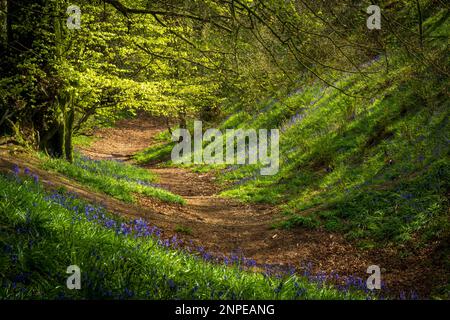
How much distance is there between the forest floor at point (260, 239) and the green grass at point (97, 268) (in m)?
2.06

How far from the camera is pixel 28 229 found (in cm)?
430

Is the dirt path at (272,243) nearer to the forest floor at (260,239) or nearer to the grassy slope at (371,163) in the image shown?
the forest floor at (260,239)

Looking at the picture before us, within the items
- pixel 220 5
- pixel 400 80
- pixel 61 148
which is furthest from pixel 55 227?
pixel 400 80

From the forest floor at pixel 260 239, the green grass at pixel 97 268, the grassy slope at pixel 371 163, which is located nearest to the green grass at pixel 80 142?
the grassy slope at pixel 371 163

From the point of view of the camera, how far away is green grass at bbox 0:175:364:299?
3494 millimetres

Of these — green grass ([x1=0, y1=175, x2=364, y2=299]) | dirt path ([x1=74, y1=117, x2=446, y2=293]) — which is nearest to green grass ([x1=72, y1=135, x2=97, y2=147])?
dirt path ([x1=74, y1=117, x2=446, y2=293])

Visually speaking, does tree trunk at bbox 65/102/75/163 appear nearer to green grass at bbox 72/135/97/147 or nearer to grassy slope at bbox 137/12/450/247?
grassy slope at bbox 137/12/450/247

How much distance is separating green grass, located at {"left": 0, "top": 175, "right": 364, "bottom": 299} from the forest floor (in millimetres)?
2057

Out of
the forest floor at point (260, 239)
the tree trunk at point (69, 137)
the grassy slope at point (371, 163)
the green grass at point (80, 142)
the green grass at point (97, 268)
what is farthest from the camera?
the green grass at point (80, 142)

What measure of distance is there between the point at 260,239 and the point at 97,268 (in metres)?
5.01

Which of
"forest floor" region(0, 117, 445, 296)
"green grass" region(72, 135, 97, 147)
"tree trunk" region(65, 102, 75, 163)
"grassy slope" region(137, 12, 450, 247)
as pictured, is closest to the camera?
"forest floor" region(0, 117, 445, 296)

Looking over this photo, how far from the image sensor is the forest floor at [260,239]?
240 inches

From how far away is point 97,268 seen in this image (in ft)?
12.3
